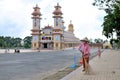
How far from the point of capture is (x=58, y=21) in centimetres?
14775

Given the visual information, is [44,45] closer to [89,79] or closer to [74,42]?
[74,42]

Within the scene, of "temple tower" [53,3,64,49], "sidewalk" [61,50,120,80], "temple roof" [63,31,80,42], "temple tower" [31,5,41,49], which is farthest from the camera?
"temple roof" [63,31,80,42]

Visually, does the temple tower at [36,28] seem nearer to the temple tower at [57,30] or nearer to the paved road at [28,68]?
the temple tower at [57,30]

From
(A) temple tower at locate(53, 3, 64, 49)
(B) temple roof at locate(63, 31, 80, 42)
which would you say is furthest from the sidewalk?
(B) temple roof at locate(63, 31, 80, 42)

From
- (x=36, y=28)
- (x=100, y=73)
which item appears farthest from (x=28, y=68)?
(x=36, y=28)

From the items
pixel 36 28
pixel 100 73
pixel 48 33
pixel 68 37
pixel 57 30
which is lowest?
pixel 100 73

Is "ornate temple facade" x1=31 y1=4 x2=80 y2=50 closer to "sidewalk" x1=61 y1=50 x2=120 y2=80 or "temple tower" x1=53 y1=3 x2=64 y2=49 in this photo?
"temple tower" x1=53 y1=3 x2=64 y2=49

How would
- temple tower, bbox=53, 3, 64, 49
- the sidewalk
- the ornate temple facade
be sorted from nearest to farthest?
the sidewalk
temple tower, bbox=53, 3, 64, 49
the ornate temple facade

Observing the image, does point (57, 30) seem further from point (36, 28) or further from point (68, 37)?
point (68, 37)

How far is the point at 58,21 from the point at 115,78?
13463cm

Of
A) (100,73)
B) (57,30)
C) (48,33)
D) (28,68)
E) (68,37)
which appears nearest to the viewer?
(100,73)

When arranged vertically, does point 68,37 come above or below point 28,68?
above

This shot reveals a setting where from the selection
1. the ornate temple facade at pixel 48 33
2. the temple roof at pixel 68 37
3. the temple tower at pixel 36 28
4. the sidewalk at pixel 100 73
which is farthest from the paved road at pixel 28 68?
the temple roof at pixel 68 37

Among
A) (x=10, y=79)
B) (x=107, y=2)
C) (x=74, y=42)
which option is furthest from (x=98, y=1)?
(x=74, y=42)
